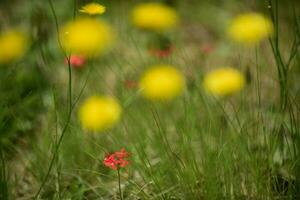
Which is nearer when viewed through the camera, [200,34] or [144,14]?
[144,14]

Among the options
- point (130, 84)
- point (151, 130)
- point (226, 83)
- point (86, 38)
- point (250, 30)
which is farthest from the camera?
point (130, 84)

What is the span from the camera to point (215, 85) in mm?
1416

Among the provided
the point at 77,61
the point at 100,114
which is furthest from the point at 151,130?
the point at 77,61

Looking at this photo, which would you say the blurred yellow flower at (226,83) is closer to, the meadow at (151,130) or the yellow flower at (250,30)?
the meadow at (151,130)

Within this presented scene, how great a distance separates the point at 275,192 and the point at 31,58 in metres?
1.50

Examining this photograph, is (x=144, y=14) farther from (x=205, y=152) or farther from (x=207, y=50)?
(x=207, y=50)

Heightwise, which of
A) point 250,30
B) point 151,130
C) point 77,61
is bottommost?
point 151,130

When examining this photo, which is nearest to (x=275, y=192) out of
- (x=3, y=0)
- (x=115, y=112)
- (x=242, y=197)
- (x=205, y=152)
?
(x=242, y=197)

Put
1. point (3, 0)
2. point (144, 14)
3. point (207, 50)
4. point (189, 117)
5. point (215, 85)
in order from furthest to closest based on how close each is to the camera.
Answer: point (3, 0)
point (207, 50)
point (189, 117)
point (215, 85)
point (144, 14)

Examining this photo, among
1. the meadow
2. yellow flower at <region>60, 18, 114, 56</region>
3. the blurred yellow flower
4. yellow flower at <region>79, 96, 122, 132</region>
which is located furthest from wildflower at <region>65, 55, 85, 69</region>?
yellow flower at <region>60, 18, 114, 56</region>

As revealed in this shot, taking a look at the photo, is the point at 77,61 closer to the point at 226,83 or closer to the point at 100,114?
the point at 100,114

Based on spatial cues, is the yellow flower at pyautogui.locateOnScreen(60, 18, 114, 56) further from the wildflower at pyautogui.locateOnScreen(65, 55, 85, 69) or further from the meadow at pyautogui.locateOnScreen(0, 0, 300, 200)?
the wildflower at pyautogui.locateOnScreen(65, 55, 85, 69)

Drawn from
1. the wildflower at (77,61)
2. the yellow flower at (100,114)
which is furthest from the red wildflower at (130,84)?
the yellow flower at (100,114)

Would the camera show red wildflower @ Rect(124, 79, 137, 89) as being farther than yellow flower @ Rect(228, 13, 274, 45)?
Yes
